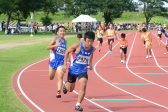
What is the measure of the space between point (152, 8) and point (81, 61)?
316ft

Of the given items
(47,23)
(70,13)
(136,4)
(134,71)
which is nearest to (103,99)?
(134,71)

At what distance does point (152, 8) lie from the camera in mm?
101875

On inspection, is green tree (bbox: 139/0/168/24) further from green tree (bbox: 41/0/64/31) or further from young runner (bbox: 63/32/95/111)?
young runner (bbox: 63/32/95/111)

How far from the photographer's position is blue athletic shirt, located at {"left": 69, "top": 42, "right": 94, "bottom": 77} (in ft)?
25.9

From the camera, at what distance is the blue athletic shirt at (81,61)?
789cm

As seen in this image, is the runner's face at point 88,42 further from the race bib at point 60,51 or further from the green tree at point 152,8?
the green tree at point 152,8

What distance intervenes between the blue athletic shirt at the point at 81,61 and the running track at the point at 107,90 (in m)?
0.84

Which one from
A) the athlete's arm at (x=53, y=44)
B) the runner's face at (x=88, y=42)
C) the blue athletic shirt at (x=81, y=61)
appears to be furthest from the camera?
the athlete's arm at (x=53, y=44)

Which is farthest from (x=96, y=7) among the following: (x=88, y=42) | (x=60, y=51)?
(x=88, y=42)

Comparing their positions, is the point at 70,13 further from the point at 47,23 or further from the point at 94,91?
the point at 94,91

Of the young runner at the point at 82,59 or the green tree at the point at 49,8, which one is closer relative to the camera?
the young runner at the point at 82,59

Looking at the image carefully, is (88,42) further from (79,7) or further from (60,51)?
(79,7)

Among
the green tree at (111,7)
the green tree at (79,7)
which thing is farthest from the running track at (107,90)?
the green tree at (111,7)

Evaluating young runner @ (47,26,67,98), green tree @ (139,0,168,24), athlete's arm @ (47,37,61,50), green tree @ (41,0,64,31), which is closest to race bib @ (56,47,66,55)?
young runner @ (47,26,67,98)
